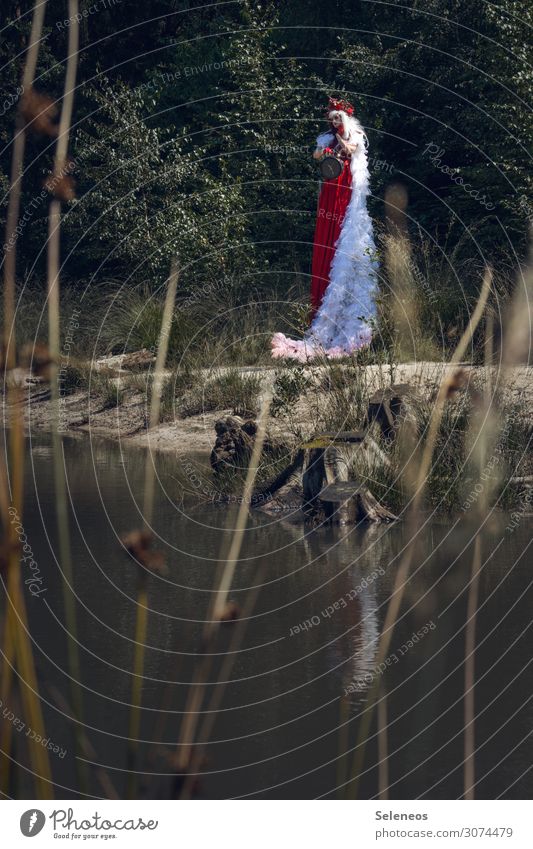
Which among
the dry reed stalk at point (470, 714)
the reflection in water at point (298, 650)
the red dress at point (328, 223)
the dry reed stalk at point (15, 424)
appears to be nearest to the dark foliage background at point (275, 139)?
the red dress at point (328, 223)

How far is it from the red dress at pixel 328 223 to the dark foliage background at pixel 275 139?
2673 millimetres

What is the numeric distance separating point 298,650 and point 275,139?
16.5 m

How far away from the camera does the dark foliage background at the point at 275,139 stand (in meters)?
19.8

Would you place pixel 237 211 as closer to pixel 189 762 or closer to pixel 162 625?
pixel 162 625

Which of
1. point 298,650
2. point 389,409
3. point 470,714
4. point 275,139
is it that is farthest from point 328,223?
point 470,714

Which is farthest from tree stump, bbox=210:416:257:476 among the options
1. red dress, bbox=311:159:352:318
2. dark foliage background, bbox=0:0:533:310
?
dark foliage background, bbox=0:0:533:310

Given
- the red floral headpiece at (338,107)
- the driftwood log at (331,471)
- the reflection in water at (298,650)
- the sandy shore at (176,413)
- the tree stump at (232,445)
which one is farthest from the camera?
the red floral headpiece at (338,107)

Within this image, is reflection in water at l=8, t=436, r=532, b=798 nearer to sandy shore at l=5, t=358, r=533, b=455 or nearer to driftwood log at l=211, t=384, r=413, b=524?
driftwood log at l=211, t=384, r=413, b=524

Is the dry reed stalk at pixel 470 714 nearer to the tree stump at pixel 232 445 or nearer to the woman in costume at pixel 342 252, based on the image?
the tree stump at pixel 232 445

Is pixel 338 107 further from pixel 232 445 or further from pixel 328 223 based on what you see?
pixel 232 445

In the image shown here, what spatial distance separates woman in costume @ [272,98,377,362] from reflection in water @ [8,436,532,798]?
5.36 meters

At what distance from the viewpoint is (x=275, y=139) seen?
2223 centimetres

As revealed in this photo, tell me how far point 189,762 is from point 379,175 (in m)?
20.1

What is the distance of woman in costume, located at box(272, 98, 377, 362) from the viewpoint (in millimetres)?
15695
